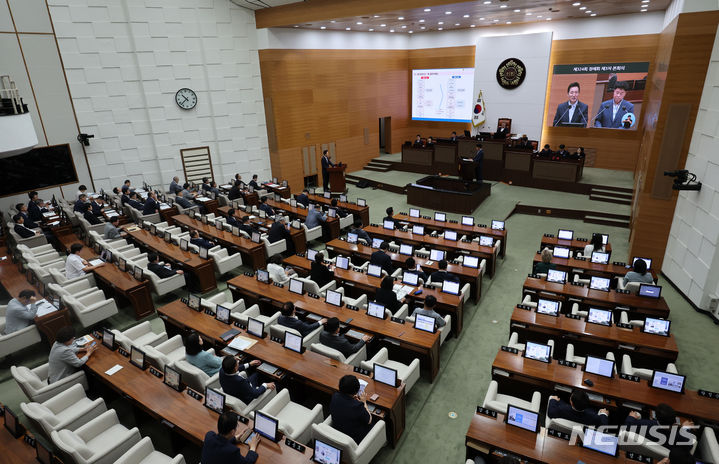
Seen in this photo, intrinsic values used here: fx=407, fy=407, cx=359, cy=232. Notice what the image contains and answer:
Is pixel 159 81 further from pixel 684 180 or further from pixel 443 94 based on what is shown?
pixel 684 180

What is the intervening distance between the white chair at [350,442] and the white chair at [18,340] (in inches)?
210

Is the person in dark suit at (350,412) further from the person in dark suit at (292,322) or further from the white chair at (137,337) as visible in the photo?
the white chair at (137,337)

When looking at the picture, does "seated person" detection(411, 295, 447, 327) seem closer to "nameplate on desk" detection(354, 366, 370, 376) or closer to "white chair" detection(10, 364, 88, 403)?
"nameplate on desk" detection(354, 366, 370, 376)

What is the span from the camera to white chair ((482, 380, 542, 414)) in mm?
4395

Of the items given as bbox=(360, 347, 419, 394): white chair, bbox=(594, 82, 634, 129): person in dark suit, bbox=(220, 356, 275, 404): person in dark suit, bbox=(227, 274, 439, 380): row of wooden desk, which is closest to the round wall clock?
bbox=(227, 274, 439, 380): row of wooden desk

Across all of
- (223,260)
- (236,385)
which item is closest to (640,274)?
(236,385)

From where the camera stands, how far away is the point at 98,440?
14.3 feet

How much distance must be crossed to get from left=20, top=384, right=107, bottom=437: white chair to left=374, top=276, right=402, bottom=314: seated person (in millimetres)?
3844

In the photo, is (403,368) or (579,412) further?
(403,368)

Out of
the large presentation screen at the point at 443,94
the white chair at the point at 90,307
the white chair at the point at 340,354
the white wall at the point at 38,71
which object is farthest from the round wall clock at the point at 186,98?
the white chair at the point at 340,354

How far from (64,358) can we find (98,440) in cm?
141

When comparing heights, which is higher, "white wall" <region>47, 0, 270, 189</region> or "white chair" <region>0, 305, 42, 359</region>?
"white wall" <region>47, 0, 270, 189</region>

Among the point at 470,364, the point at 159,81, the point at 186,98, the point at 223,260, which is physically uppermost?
the point at 159,81

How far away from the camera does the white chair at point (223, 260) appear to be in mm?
8641
